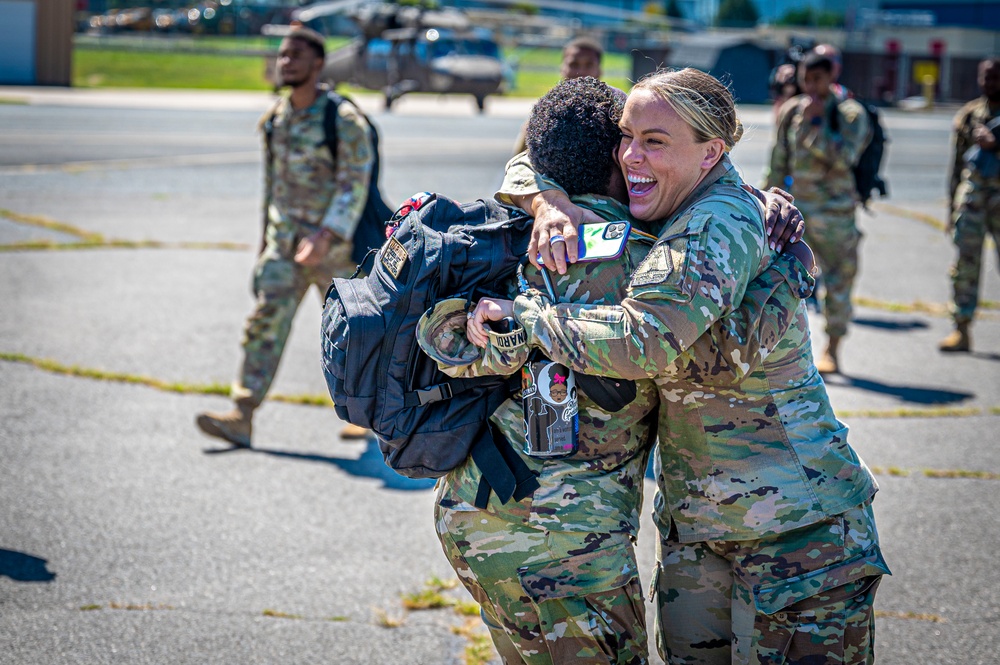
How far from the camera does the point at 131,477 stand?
5273mm

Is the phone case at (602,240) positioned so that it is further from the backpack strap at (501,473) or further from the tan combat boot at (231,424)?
the tan combat boot at (231,424)

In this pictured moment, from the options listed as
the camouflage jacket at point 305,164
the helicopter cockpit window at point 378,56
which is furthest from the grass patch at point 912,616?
the helicopter cockpit window at point 378,56

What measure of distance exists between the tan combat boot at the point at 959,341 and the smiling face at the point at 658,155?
647cm

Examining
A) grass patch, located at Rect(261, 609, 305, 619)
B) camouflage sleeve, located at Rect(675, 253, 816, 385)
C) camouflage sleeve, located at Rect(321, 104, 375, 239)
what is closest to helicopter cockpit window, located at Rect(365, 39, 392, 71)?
camouflage sleeve, located at Rect(321, 104, 375, 239)

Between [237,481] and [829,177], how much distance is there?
4.94 metres

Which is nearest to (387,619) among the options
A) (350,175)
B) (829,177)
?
(350,175)

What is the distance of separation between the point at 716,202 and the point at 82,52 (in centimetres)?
4623

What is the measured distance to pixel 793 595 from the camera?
2557 millimetres

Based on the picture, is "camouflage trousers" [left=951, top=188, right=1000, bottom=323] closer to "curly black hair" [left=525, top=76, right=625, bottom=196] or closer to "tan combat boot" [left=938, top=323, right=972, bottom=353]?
"tan combat boot" [left=938, top=323, right=972, bottom=353]

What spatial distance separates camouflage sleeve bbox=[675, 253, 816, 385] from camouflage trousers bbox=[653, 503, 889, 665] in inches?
18.1

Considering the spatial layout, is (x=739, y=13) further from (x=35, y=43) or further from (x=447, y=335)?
(x=447, y=335)

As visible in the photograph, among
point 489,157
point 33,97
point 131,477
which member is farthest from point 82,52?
point 131,477

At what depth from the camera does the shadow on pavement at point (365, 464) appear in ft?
17.7

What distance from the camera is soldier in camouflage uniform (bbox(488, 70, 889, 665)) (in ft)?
7.92
